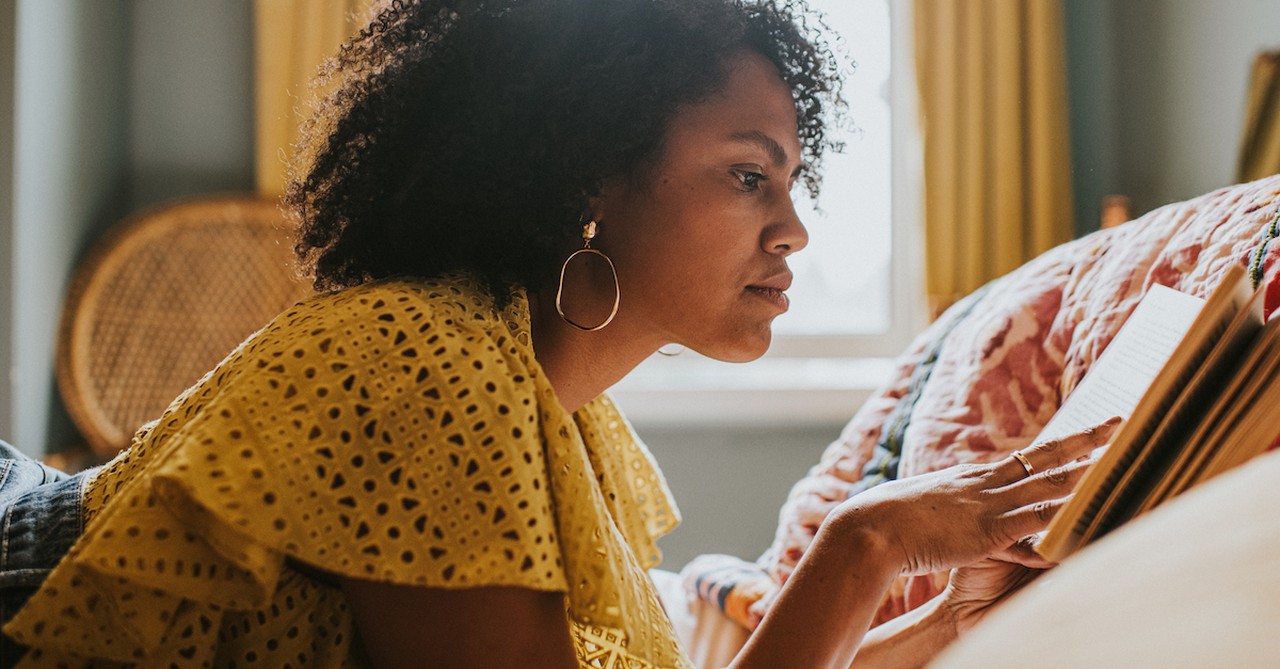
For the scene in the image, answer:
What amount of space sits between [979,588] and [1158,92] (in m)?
2.05

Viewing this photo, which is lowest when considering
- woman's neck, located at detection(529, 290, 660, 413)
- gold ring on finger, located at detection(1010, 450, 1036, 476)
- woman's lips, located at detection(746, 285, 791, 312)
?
gold ring on finger, located at detection(1010, 450, 1036, 476)

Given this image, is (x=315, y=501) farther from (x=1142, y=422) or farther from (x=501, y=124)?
(x=1142, y=422)

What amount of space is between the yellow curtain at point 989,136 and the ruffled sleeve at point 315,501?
2.13 meters

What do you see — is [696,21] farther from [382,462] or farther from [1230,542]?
[1230,542]

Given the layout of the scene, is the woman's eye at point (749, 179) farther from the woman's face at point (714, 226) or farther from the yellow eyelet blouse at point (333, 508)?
the yellow eyelet blouse at point (333, 508)

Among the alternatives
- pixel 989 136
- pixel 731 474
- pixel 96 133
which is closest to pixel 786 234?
pixel 731 474

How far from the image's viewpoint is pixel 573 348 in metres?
1.10

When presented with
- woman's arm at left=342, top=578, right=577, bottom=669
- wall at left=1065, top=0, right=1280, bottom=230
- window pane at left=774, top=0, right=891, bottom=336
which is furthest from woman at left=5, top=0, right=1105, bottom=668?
window pane at left=774, top=0, right=891, bottom=336

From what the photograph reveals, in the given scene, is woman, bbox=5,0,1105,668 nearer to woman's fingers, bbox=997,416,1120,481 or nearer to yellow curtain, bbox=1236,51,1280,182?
woman's fingers, bbox=997,416,1120,481

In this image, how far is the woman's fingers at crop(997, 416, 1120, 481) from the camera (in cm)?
81

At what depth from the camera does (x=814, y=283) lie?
304 centimetres

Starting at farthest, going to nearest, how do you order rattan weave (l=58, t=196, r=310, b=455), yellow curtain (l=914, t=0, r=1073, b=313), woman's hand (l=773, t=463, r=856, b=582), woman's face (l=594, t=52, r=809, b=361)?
yellow curtain (l=914, t=0, r=1073, b=313) < rattan weave (l=58, t=196, r=310, b=455) < woman's hand (l=773, t=463, r=856, b=582) < woman's face (l=594, t=52, r=809, b=361)

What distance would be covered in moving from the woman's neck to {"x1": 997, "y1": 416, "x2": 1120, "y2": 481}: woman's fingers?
431 mm

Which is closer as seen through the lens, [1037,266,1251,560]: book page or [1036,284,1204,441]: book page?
[1037,266,1251,560]: book page
